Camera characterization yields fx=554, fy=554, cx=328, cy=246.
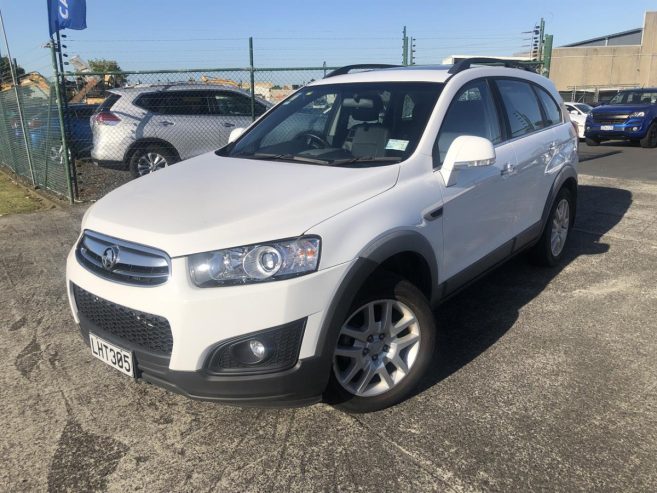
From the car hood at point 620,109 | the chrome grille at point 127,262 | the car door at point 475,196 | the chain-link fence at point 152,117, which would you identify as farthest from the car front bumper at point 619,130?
the chrome grille at point 127,262

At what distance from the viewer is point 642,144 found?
1531 cm

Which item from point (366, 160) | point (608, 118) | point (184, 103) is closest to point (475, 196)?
point (366, 160)

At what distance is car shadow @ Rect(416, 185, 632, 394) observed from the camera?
3484 mm

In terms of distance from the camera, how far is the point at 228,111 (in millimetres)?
9273

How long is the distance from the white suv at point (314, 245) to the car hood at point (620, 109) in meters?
13.4

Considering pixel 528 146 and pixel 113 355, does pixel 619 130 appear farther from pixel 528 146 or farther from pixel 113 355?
pixel 113 355

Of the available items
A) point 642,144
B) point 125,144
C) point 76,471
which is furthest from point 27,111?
point 642,144

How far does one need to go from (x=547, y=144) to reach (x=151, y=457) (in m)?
3.75

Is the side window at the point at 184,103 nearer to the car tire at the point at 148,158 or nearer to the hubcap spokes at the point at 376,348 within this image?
the car tire at the point at 148,158

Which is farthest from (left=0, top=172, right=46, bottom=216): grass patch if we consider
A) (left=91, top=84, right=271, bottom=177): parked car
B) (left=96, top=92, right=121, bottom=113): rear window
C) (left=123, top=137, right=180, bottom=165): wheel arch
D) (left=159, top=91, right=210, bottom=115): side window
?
(left=159, top=91, right=210, bottom=115): side window

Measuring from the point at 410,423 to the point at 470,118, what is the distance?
2.02m

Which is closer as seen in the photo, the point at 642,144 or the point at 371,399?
the point at 371,399

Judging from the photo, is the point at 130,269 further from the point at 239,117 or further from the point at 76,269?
the point at 239,117

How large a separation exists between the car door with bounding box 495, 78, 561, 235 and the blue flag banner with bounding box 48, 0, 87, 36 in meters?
6.42
